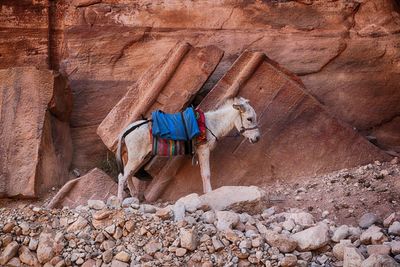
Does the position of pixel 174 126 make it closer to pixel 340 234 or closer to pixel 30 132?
pixel 30 132

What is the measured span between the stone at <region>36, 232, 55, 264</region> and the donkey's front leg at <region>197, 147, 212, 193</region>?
7.63 feet

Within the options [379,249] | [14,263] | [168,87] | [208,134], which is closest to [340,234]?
[379,249]

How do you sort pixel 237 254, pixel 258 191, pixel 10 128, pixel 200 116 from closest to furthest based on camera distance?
pixel 237 254
pixel 258 191
pixel 200 116
pixel 10 128

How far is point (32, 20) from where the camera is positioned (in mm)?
9391

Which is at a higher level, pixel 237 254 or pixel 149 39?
pixel 149 39

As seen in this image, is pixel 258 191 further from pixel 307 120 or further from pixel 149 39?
pixel 149 39

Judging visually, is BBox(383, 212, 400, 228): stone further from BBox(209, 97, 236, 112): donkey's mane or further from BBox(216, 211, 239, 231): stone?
BBox(209, 97, 236, 112): donkey's mane

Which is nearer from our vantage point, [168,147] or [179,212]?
[179,212]

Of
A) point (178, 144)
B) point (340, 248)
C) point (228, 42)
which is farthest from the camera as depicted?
point (228, 42)

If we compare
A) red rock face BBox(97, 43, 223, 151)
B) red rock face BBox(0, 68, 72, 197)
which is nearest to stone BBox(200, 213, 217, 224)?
red rock face BBox(97, 43, 223, 151)

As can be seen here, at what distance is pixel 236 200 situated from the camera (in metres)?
6.50

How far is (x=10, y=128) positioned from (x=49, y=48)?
1976 millimetres

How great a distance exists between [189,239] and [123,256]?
A: 0.70 meters

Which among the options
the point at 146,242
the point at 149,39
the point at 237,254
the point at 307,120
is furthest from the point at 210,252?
the point at 149,39
